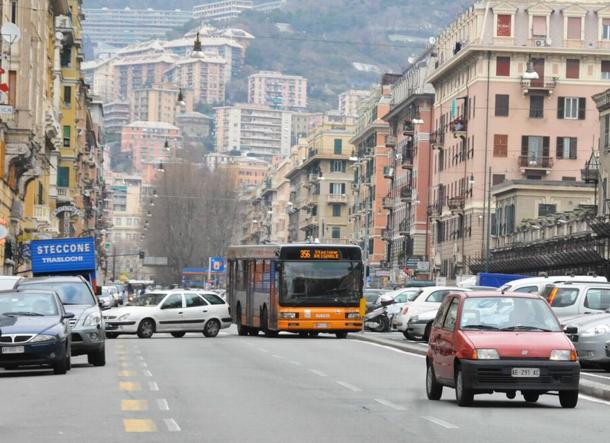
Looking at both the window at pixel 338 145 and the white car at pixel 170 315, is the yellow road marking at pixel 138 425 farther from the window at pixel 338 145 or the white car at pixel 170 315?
the window at pixel 338 145

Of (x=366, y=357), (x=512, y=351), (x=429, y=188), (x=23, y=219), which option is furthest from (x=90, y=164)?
(x=512, y=351)

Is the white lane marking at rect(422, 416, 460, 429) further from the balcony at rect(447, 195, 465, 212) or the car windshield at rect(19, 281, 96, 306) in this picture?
the balcony at rect(447, 195, 465, 212)

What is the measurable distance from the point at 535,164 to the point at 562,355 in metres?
81.5

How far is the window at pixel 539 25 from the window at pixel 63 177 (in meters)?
30.1

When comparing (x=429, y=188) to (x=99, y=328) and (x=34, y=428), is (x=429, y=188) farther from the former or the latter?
(x=34, y=428)

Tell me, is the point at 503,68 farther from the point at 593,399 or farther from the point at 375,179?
the point at 593,399

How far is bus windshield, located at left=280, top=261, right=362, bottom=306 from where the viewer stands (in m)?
48.5

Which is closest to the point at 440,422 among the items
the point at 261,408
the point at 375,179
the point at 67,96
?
the point at 261,408

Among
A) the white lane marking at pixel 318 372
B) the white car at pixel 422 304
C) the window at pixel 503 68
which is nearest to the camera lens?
the white lane marking at pixel 318 372

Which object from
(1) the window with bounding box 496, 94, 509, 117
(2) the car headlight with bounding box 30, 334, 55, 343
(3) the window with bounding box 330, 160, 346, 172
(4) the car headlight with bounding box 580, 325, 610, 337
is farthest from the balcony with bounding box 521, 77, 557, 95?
(2) the car headlight with bounding box 30, 334, 55, 343

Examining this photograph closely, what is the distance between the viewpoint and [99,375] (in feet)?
92.1

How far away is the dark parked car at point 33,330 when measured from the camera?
27.3 metres

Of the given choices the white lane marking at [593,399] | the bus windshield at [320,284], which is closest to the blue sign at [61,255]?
the bus windshield at [320,284]

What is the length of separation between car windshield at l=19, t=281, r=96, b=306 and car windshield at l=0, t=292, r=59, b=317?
12.3ft
